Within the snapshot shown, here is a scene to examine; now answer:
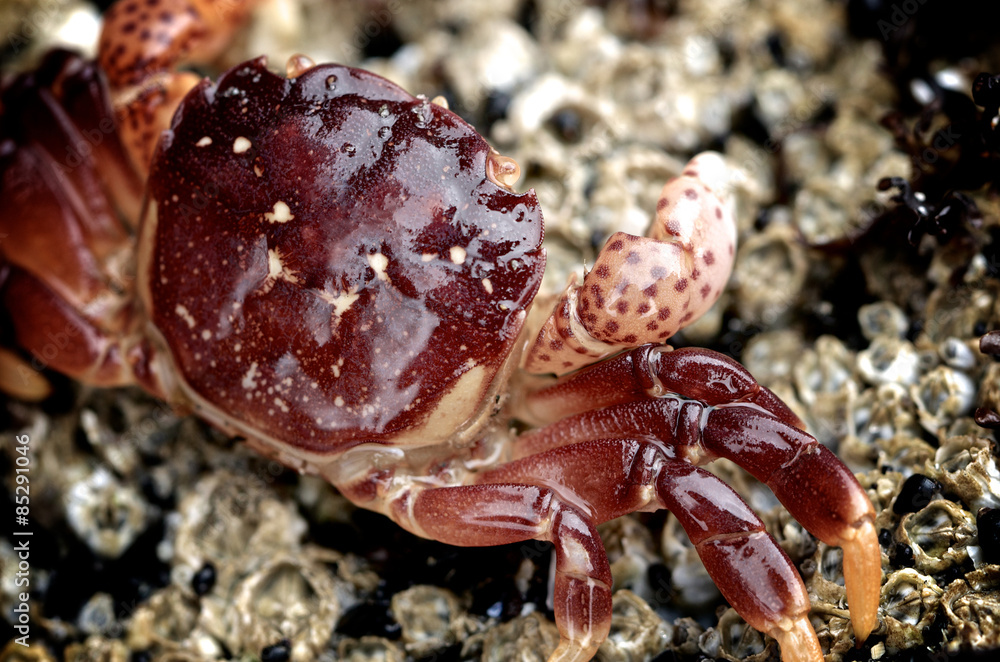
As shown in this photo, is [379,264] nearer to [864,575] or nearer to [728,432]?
[728,432]

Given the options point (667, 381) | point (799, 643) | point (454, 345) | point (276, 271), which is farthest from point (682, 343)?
point (276, 271)

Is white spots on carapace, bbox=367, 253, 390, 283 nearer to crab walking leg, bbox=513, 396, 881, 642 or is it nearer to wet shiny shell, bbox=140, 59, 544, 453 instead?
wet shiny shell, bbox=140, 59, 544, 453

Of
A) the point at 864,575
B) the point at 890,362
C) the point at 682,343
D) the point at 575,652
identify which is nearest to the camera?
the point at 864,575

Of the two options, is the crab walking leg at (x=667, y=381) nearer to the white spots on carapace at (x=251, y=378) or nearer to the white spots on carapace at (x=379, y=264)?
the white spots on carapace at (x=379, y=264)

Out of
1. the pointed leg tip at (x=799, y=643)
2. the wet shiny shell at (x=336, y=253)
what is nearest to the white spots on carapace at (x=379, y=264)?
the wet shiny shell at (x=336, y=253)

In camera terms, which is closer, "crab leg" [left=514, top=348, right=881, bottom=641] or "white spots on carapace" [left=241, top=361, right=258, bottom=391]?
"crab leg" [left=514, top=348, right=881, bottom=641]

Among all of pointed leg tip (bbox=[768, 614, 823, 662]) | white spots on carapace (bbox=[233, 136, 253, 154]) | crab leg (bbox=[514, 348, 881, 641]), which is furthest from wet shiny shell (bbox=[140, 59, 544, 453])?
pointed leg tip (bbox=[768, 614, 823, 662])

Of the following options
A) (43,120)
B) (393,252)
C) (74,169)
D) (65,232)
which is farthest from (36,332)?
(393,252)
